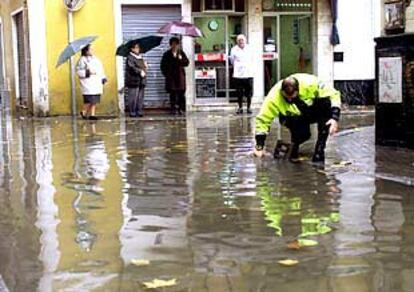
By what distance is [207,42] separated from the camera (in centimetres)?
2280

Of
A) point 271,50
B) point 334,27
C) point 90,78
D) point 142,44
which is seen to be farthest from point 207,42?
point 90,78

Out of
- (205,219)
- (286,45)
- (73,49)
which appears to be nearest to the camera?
(205,219)

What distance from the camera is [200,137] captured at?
14578 mm

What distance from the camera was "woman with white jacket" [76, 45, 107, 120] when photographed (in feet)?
65.8

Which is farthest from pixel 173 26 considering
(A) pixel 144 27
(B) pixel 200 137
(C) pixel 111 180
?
(C) pixel 111 180

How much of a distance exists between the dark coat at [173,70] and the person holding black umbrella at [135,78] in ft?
1.67

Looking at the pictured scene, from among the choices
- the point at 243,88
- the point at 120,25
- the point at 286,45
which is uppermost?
the point at 120,25

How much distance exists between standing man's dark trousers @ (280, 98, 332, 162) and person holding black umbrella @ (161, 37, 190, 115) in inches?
413

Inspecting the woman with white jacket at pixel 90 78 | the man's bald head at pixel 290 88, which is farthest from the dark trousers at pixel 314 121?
the woman with white jacket at pixel 90 78

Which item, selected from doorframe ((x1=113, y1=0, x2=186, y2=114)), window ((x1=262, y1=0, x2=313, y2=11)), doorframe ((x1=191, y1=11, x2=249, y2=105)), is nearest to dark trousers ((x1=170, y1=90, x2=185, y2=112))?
doorframe ((x1=191, y1=11, x2=249, y2=105))

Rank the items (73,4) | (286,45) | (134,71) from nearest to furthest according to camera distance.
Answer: (134,71) < (73,4) < (286,45)

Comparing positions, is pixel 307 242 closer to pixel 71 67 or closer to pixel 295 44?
pixel 71 67

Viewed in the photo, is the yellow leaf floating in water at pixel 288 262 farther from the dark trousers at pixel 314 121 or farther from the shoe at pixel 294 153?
the shoe at pixel 294 153

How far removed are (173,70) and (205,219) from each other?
14281mm
